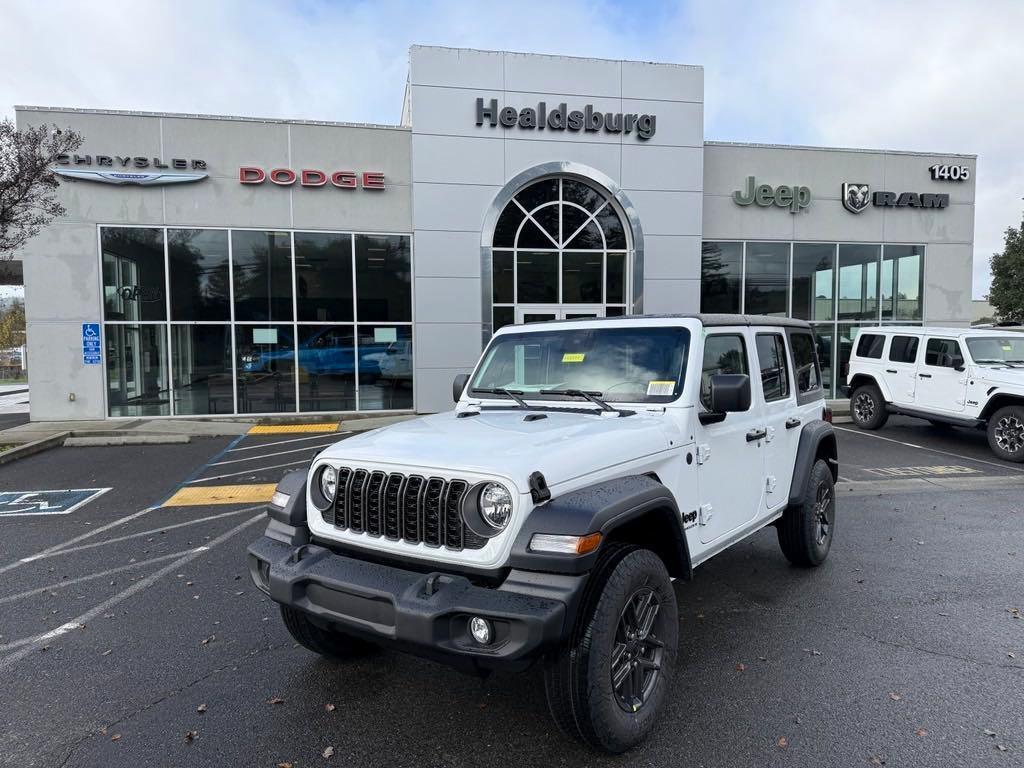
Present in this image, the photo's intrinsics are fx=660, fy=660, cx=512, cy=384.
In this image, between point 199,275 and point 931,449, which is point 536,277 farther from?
point 931,449

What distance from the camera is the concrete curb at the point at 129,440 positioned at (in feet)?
39.1

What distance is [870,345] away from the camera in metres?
12.9

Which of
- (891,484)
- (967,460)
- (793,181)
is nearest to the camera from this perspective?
(891,484)

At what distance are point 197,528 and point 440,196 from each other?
1055 cm

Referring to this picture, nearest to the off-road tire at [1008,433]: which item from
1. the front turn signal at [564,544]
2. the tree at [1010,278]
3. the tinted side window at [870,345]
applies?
the tinted side window at [870,345]

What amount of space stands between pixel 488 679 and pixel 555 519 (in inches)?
57.5

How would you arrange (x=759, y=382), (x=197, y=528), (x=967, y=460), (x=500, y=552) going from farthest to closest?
1. (x=967, y=460)
2. (x=197, y=528)
3. (x=759, y=382)
4. (x=500, y=552)

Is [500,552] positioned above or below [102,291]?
below

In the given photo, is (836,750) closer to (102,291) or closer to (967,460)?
(967,460)

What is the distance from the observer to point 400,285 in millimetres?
15617

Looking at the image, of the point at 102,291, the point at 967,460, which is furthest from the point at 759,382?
the point at 102,291

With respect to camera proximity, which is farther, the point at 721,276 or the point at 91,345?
the point at 721,276

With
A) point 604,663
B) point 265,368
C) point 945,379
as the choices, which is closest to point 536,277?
point 265,368

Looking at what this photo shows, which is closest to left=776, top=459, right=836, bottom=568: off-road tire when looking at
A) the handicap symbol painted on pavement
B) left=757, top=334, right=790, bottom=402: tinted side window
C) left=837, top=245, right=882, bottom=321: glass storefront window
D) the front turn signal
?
left=757, top=334, right=790, bottom=402: tinted side window
